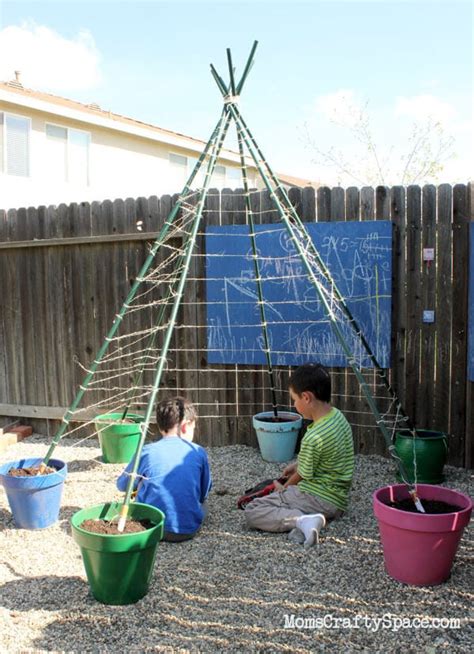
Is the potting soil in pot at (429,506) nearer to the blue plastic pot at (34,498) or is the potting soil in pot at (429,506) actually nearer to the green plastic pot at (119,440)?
the blue plastic pot at (34,498)

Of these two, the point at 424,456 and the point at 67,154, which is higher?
the point at 67,154

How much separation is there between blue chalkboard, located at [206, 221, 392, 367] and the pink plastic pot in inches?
90.2

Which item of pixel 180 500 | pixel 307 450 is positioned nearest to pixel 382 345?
pixel 307 450

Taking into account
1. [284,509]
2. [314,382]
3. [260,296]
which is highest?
[260,296]

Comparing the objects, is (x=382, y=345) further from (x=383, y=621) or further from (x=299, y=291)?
(x=383, y=621)

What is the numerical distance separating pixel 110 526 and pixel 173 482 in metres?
0.63

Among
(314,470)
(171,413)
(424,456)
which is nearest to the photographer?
(171,413)

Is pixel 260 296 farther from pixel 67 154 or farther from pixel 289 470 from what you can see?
pixel 67 154

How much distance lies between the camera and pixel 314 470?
12.7 ft

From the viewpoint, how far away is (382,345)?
5.19 metres

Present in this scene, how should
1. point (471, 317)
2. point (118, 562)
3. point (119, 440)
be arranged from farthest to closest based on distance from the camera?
1. point (119, 440)
2. point (471, 317)
3. point (118, 562)

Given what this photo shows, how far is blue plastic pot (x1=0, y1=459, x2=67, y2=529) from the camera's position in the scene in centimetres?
392

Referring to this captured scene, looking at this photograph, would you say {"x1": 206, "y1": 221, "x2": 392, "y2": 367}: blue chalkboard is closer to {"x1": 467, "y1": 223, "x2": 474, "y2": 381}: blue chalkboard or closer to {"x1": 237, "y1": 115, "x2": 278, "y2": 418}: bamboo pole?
{"x1": 237, "y1": 115, "x2": 278, "y2": 418}: bamboo pole

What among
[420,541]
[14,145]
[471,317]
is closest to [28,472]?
[420,541]
